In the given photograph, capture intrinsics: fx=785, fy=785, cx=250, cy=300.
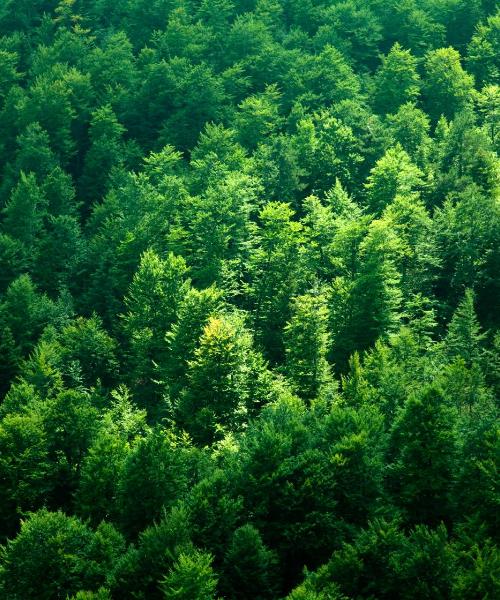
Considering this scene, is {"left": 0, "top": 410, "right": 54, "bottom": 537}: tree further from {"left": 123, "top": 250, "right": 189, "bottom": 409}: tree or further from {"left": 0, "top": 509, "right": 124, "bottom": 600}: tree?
{"left": 123, "top": 250, "right": 189, "bottom": 409}: tree

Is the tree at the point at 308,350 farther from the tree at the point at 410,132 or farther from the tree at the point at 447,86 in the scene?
the tree at the point at 447,86

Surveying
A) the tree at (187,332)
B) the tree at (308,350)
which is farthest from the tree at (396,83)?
the tree at (308,350)

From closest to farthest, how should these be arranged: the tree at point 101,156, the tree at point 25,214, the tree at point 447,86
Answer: the tree at point 25,214, the tree at point 447,86, the tree at point 101,156

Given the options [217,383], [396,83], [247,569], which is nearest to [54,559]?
[247,569]

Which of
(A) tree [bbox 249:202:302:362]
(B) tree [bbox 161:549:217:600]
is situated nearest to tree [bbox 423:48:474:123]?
(A) tree [bbox 249:202:302:362]

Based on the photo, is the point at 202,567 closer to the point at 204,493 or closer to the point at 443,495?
the point at 204,493

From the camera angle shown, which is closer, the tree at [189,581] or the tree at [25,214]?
the tree at [189,581]
